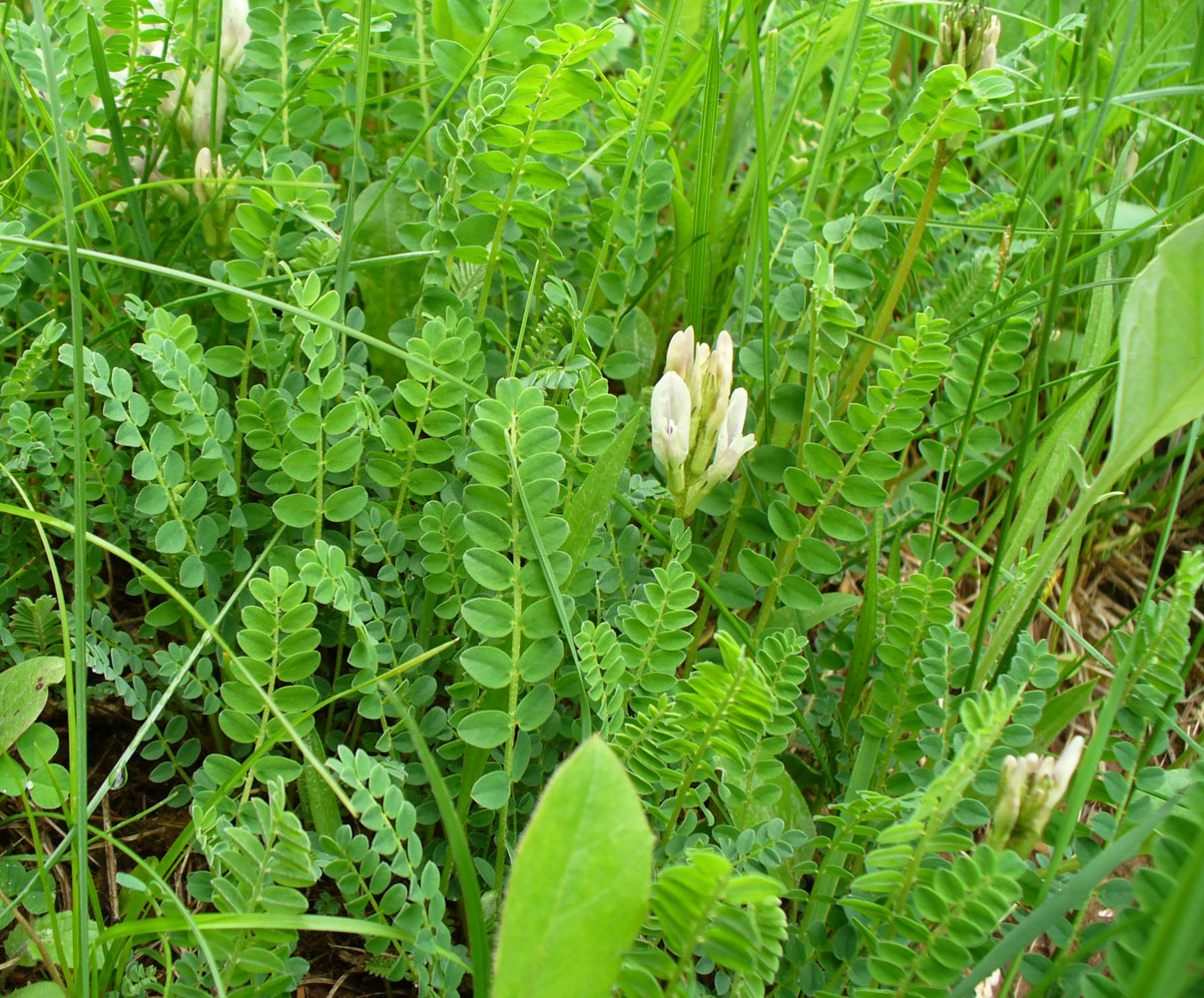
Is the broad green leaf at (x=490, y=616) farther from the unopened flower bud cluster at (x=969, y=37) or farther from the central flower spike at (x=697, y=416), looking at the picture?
the unopened flower bud cluster at (x=969, y=37)

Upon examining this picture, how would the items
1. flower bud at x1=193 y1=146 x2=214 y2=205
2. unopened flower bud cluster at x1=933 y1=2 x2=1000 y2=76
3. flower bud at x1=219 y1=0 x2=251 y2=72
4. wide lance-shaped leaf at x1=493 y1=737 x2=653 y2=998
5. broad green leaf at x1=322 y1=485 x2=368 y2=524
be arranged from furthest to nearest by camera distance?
flower bud at x1=219 y1=0 x2=251 y2=72, flower bud at x1=193 y1=146 x2=214 y2=205, unopened flower bud cluster at x1=933 y1=2 x2=1000 y2=76, broad green leaf at x1=322 y1=485 x2=368 y2=524, wide lance-shaped leaf at x1=493 y1=737 x2=653 y2=998

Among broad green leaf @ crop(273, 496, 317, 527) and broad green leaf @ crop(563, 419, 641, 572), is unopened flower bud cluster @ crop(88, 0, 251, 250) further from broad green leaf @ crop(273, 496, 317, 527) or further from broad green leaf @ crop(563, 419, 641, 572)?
broad green leaf @ crop(563, 419, 641, 572)

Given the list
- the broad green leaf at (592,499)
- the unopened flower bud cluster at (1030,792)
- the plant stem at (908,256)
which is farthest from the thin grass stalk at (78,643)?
the plant stem at (908,256)

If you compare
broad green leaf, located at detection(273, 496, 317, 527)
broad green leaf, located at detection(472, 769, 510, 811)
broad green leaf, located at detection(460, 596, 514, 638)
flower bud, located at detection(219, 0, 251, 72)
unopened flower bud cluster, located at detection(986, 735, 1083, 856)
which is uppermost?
flower bud, located at detection(219, 0, 251, 72)

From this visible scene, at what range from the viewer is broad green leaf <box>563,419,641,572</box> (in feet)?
3.96

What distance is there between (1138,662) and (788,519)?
44 centimetres

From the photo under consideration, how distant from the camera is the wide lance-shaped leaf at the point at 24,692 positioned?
1.17 m

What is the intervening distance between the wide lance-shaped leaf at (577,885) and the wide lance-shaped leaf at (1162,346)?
0.68 metres

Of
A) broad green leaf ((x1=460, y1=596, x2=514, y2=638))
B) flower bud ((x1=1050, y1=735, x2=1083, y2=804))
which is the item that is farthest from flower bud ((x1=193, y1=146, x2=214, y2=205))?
flower bud ((x1=1050, y1=735, x2=1083, y2=804))

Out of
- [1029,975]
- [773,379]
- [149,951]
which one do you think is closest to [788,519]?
[773,379]

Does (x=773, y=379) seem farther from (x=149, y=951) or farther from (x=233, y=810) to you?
(x=149, y=951)

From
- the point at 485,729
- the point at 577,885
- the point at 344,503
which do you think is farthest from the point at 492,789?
the point at 344,503

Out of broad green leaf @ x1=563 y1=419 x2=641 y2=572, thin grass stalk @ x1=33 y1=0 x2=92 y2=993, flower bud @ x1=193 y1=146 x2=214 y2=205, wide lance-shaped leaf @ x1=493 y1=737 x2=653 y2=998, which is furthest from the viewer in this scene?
flower bud @ x1=193 y1=146 x2=214 y2=205

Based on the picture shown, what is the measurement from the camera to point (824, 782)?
141 centimetres
